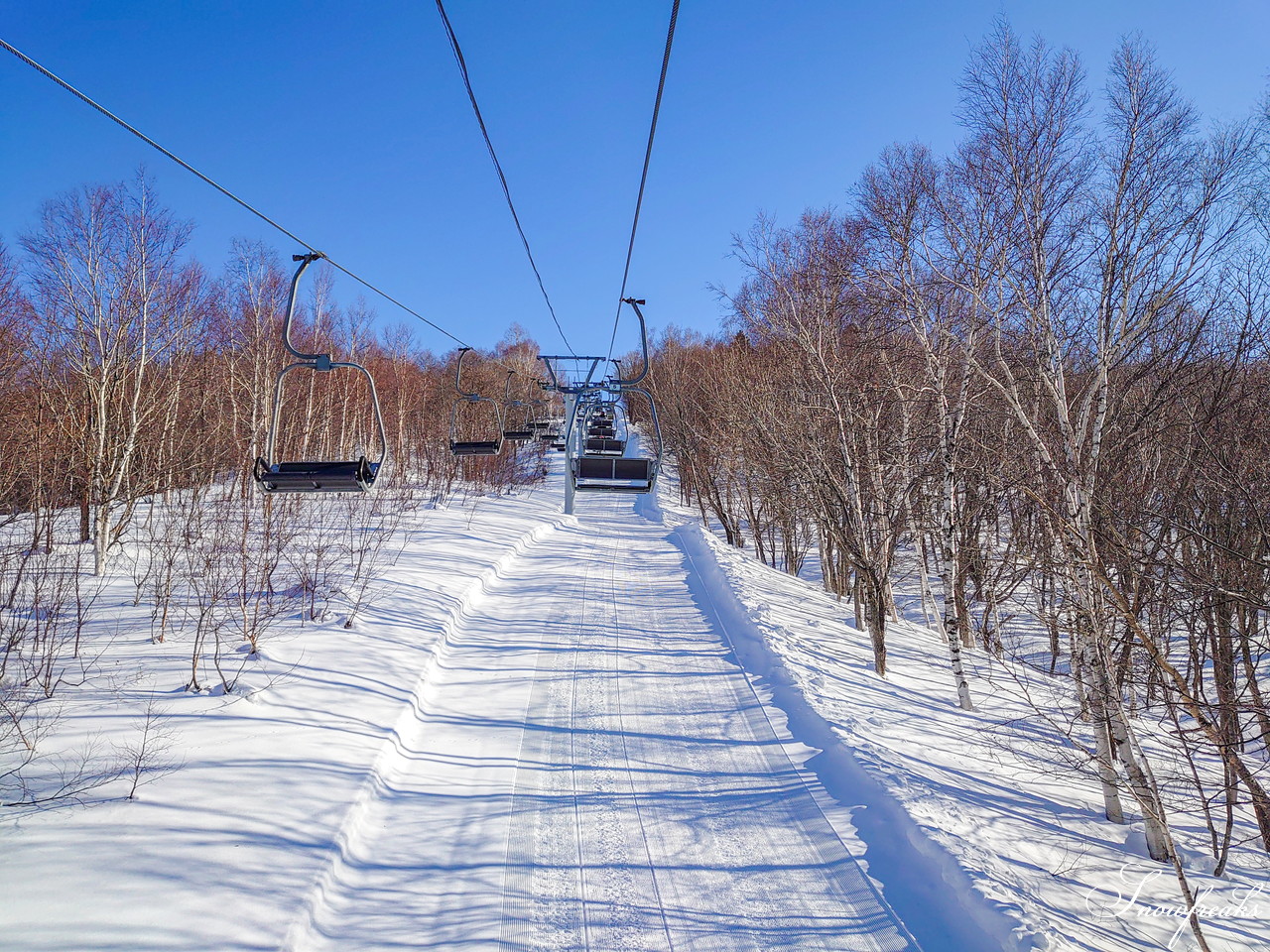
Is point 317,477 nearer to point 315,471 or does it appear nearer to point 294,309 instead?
point 315,471

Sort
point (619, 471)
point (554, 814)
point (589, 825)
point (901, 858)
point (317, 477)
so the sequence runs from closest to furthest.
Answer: point (901, 858), point (589, 825), point (554, 814), point (317, 477), point (619, 471)

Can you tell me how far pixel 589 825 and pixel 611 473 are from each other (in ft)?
24.1

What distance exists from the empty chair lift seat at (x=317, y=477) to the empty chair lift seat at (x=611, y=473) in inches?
224

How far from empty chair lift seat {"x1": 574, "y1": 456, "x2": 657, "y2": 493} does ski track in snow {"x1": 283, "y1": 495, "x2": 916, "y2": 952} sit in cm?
311

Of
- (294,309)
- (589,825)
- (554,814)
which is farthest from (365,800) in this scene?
(294,309)

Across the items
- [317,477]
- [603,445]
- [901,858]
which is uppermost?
[603,445]

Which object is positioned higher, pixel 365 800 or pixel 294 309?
pixel 294 309

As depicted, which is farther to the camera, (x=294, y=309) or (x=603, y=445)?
(x=603, y=445)

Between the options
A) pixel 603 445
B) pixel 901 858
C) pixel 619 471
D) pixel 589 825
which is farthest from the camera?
pixel 603 445

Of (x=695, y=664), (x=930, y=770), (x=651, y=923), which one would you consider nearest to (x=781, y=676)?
(x=695, y=664)

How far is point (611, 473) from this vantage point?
1177cm

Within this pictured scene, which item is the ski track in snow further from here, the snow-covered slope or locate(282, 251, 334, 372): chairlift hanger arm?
locate(282, 251, 334, 372): chairlift hanger arm

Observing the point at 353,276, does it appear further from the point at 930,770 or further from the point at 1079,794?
the point at 1079,794

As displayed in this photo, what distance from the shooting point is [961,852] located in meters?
4.55
